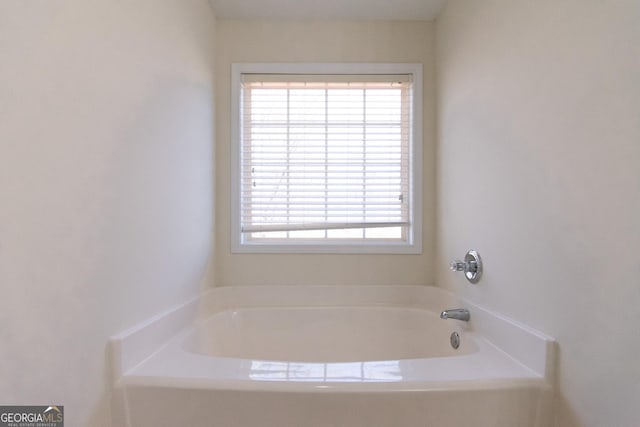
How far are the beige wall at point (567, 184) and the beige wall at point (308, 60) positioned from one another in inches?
19.9

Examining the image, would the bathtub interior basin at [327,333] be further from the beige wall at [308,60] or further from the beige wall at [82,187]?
the beige wall at [82,187]

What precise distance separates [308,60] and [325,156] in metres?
0.58

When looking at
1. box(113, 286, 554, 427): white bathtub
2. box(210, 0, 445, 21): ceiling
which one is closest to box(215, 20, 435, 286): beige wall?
box(210, 0, 445, 21): ceiling

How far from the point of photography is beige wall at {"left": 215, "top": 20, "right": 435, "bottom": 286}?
2004 mm

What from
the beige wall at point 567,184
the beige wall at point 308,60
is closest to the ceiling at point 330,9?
the beige wall at point 308,60

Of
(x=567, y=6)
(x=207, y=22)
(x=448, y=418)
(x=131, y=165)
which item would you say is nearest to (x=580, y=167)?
(x=567, y=6)

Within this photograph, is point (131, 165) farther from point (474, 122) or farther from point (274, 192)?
point (474, 122)

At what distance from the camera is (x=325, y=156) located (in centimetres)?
205

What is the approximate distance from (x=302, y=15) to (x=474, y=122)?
1173 millimetres

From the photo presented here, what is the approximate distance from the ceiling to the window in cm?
33

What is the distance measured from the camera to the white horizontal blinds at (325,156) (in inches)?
80.6

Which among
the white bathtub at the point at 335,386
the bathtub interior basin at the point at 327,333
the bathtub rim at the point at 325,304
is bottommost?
the bathtub interior basin at the point at 327,333

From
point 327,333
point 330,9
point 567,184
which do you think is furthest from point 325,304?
point 330,9

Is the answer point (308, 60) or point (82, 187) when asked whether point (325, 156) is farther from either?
point (82, 187)
